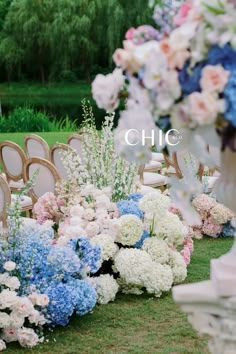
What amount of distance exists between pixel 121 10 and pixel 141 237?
21593 mm

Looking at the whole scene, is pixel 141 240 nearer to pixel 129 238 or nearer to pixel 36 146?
pixel 129 238

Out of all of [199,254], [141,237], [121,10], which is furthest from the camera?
[121,10]

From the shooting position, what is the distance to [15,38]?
3064 cm

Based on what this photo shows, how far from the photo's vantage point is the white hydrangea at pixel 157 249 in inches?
199

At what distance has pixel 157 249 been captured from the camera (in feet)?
16.6

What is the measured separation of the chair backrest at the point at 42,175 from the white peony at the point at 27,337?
2192mm

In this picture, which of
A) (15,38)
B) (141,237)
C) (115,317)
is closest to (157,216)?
(141,237)

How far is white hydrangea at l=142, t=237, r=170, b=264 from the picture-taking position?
5047 millimetres

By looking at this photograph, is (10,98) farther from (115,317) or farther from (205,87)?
(205,87)

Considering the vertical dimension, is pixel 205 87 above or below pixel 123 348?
above

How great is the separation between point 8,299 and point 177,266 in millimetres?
1519

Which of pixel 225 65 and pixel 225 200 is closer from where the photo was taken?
pixel 225 65

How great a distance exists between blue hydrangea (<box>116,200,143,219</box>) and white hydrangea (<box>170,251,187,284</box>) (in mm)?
359

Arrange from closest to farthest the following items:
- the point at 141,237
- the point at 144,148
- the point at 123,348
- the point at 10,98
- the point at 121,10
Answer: the point at 144,148 < the point at 123,348 < the point at 141,237 < the point at 121,10 < the point at 10,98
